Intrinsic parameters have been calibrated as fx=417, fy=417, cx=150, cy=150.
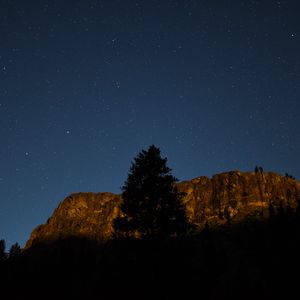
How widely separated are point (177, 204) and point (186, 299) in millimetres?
4574

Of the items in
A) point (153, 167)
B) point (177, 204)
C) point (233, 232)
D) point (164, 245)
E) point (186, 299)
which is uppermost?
point (233, 232)

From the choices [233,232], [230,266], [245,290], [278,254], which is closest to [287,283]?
[245,290]

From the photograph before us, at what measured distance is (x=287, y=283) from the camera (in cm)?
2852

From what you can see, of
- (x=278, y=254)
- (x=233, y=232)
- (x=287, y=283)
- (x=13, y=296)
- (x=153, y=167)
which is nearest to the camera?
(x=153, y=167)

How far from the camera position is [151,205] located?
68.3 ft

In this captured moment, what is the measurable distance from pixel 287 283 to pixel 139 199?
46.2 feet

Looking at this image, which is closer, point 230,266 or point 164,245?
point 164,245

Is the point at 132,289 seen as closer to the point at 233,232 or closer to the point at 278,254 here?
the point at 278,254

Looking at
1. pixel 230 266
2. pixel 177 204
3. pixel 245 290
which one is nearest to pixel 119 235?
pixel 177 204

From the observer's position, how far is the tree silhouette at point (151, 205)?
20297 mm

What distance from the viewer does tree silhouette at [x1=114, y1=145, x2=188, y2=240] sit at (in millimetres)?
20297

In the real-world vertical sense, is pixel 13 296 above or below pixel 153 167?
below

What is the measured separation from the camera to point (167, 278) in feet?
62.8

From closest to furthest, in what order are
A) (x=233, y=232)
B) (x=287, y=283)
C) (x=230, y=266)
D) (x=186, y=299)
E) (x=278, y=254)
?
1. (x=186, y=299)
2. (x=287, y=283)
3. (x=278, y=254)
4. (x=230, y=266)
5. (x=233, y=232)
